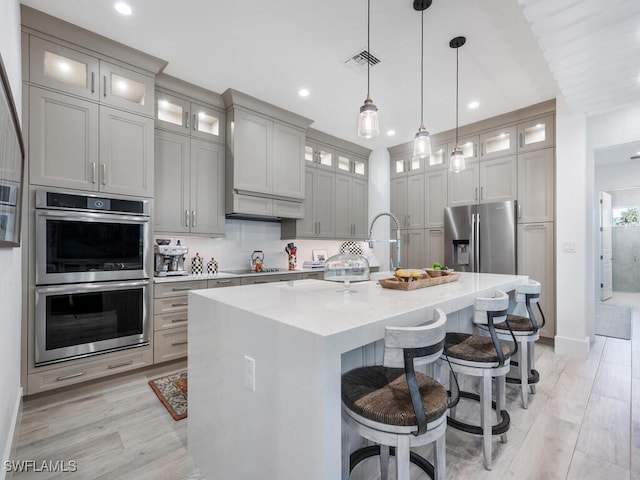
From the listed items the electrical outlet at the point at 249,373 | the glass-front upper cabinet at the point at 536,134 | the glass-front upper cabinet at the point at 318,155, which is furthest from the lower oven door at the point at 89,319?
the glass-front upper cabinet at the point at 536,134

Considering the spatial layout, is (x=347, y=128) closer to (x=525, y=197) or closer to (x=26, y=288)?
(x=525, y=197)

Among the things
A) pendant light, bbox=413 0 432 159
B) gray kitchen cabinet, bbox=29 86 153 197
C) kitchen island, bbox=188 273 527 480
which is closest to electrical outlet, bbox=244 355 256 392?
kitchen island, bbox=188 273 527 480

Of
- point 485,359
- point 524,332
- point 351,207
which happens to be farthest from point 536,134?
point 485,359

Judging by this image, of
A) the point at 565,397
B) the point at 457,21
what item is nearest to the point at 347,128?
the point at 457,21

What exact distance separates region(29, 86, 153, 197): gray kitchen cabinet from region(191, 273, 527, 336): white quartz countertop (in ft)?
5.62

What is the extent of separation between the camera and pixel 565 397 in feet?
7.82

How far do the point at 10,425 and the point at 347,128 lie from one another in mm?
4458

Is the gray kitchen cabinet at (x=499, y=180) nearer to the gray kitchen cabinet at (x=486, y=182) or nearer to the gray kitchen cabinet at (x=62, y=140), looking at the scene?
the gray kitchen cabinet at (x=486, y=182)

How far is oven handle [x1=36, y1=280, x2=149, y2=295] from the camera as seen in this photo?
2.35m

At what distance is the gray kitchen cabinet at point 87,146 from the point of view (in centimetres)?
234

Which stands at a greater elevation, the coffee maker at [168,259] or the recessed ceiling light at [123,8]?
the recessed ceiling light at [123,8]

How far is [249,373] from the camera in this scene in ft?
4.05

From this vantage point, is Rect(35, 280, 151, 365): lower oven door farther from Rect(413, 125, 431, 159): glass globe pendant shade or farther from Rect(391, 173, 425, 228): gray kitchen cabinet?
Rect(391, 173, 425, 228): gray kitchen cabinet

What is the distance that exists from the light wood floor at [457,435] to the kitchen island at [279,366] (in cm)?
37
